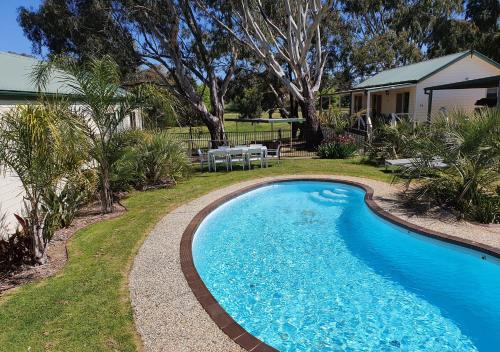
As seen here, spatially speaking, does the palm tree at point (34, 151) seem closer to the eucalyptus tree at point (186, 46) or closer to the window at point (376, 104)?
the eucalyptus tree at point (186, 46)

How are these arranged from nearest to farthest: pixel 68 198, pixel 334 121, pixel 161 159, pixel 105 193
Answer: pixel 68 198 < pixel 105 193 < pixel 161 159 < pixel 334 121

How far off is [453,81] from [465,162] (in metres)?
17.1

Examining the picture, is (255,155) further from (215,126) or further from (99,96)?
(99,96)

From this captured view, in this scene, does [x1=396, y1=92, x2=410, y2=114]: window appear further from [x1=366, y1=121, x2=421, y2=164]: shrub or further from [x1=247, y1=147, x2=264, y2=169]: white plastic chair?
[x1=247, y1=147, x2=264, y2=169]: white plastic chair

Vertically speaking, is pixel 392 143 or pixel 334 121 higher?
pixel 334 121

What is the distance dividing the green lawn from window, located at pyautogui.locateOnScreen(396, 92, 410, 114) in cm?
2118

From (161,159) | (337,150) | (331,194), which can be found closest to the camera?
(331,194)

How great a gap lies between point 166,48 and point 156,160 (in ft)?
37.5

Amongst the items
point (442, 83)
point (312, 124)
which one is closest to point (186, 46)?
point (312, 124)

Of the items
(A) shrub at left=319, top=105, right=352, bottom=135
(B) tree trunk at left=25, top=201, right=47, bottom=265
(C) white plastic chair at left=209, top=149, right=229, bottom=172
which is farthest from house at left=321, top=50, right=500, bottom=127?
(B) tree trunk at left=25, top=201, right=47, bottom=265

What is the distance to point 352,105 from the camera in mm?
32281

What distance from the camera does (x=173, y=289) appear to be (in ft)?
18.4

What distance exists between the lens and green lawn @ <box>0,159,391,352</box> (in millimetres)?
4332

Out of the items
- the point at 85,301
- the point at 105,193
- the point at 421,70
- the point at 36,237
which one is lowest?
the point at 85,301
